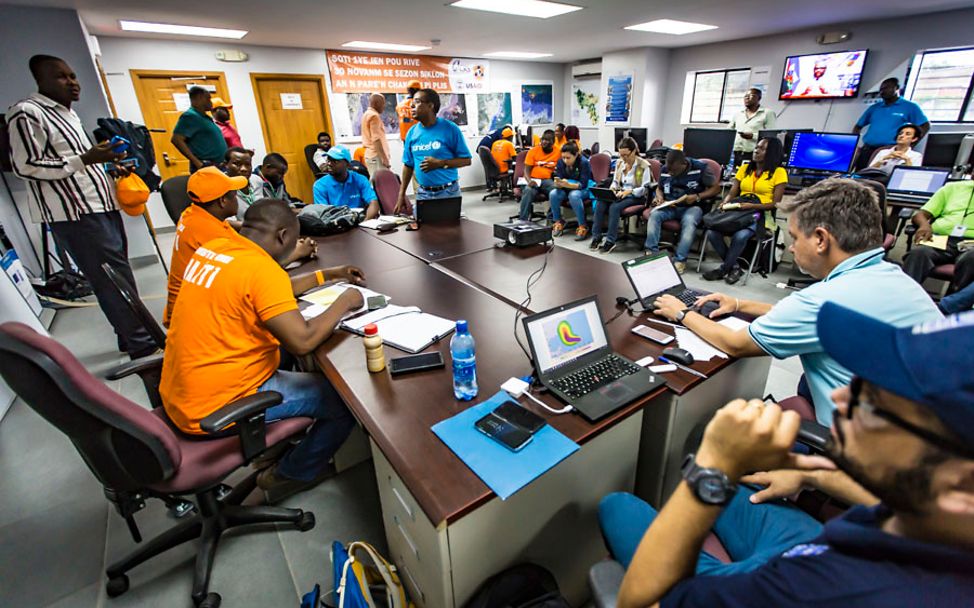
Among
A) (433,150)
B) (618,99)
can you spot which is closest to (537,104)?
(618,99)

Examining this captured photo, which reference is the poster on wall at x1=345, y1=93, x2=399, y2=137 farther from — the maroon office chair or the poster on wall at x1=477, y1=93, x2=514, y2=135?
the maroon office chair

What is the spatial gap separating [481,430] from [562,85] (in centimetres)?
1063

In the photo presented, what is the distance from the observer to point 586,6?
468 cm

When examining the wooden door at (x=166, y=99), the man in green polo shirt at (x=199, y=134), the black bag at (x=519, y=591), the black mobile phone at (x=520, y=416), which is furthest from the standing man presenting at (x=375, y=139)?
the black bag at (x=519, y=591)

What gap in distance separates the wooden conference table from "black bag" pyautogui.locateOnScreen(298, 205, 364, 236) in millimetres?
1556

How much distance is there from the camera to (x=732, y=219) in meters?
3.88

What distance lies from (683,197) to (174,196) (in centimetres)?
439

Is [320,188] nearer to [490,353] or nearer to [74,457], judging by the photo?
[74,457]

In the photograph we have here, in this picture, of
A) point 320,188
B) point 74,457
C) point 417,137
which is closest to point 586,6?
point 417,137

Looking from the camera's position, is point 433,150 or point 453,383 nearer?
point 453,383

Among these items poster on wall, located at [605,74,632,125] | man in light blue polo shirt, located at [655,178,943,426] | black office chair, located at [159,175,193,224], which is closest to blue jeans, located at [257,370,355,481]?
man in light blue polo shirt, located at [655,178,943,426]

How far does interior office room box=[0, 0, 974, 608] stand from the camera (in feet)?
1.83

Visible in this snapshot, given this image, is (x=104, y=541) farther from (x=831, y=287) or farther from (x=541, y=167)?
(x=541, y=167)

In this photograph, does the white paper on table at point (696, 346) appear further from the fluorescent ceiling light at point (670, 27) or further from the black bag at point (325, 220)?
the fluorescent ceiling light at point (670, 27)
